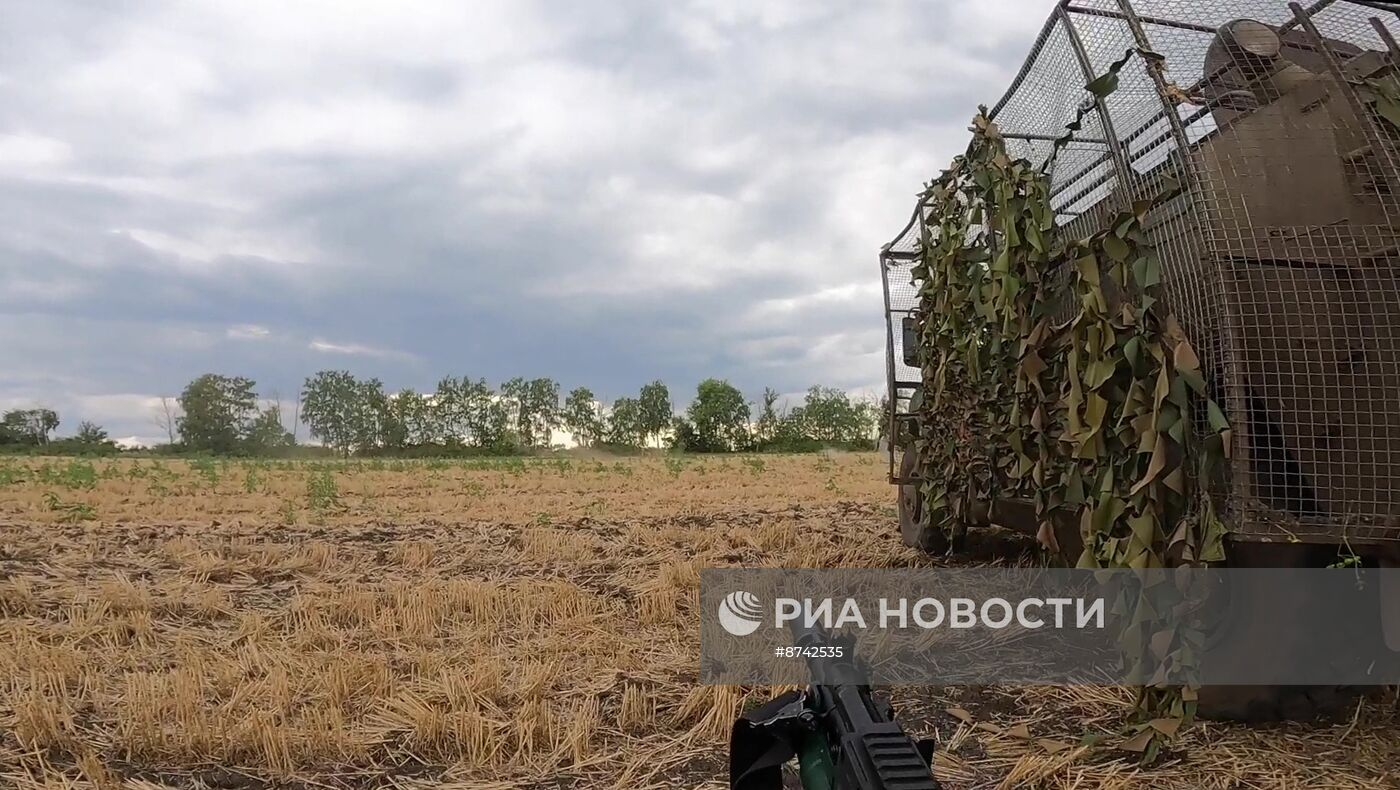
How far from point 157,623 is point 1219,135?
5698 mm

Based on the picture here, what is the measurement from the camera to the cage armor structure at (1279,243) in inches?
117

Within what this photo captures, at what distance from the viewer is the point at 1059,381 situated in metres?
3.94

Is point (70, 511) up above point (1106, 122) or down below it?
below

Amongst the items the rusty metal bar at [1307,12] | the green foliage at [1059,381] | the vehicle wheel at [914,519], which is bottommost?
→ the vehicle wheel at [914,519]

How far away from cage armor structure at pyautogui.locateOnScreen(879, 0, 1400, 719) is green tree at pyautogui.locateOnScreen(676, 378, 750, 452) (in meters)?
50.9

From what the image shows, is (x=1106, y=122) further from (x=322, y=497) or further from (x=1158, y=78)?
(x=322, y=497)

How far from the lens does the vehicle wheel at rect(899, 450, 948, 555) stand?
248 inches

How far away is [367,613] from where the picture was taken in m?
5.32

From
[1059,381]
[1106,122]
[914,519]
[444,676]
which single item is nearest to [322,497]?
[914,519]

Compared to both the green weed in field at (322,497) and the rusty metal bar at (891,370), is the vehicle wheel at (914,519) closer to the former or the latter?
the rusty metal bar at (891,370)

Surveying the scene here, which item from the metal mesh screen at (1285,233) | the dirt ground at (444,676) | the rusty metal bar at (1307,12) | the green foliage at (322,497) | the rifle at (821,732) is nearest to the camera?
the rifle at (821,732)

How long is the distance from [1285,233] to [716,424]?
56.2 metres

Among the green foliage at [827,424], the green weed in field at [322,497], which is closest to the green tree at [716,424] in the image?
the green foliage at [827,424]

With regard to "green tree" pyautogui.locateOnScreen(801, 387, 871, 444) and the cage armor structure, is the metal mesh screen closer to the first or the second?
the cage armor structure
